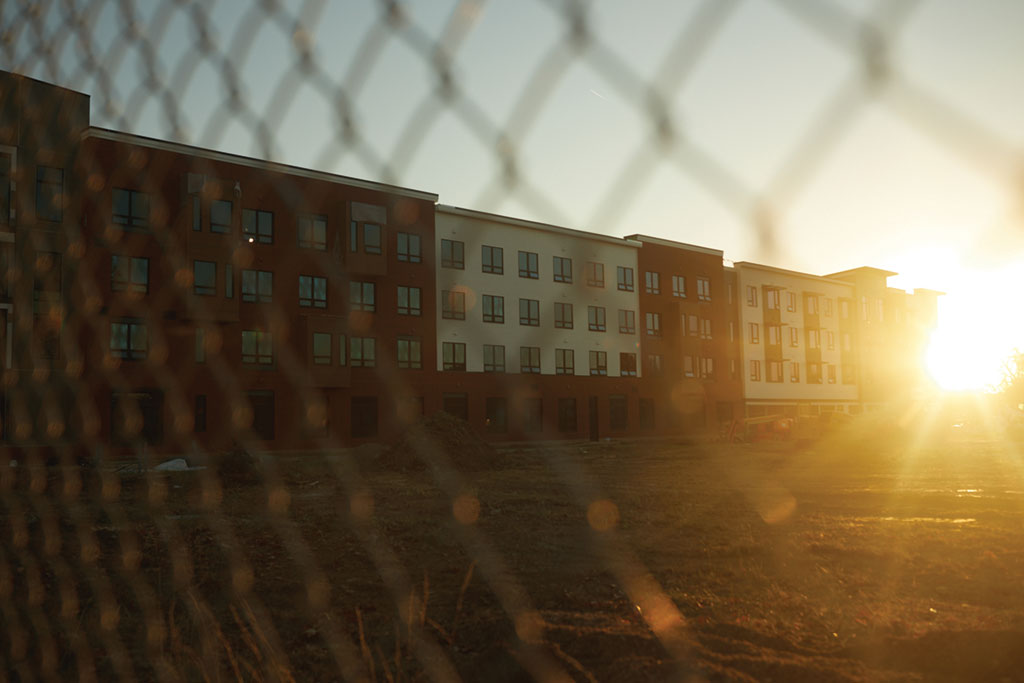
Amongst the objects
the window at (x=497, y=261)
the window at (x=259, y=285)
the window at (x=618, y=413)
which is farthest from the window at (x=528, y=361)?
the window at (x=259, y=285)

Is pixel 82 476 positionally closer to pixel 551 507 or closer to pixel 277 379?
pixel 551 507

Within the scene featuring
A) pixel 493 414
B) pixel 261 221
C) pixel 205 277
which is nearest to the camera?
pixel 205 277

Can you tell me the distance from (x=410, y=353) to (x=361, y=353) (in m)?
1.90

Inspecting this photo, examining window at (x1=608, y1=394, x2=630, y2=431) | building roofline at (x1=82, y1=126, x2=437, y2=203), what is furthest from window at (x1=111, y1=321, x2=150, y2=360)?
building roofline at (x1=82, y1=126, x2=437, y2=203)

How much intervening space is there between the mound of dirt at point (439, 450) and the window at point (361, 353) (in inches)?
398

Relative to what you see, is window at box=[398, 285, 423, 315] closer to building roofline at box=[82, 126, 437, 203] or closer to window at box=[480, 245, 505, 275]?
window at box=[480, 245, 505, 275]

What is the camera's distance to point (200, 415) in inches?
1051

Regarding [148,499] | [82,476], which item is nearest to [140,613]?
[148,499]

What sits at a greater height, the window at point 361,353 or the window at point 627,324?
the window at point 361,353

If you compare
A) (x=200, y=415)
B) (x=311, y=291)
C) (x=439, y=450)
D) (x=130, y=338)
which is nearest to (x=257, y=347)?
(x=311, y=291)

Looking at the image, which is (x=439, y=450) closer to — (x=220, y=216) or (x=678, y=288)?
(x=678, y=288)

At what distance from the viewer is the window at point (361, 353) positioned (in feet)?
103

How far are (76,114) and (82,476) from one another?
37.8 feet

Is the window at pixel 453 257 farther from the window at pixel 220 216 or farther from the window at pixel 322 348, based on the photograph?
the window at pixel 322 348
